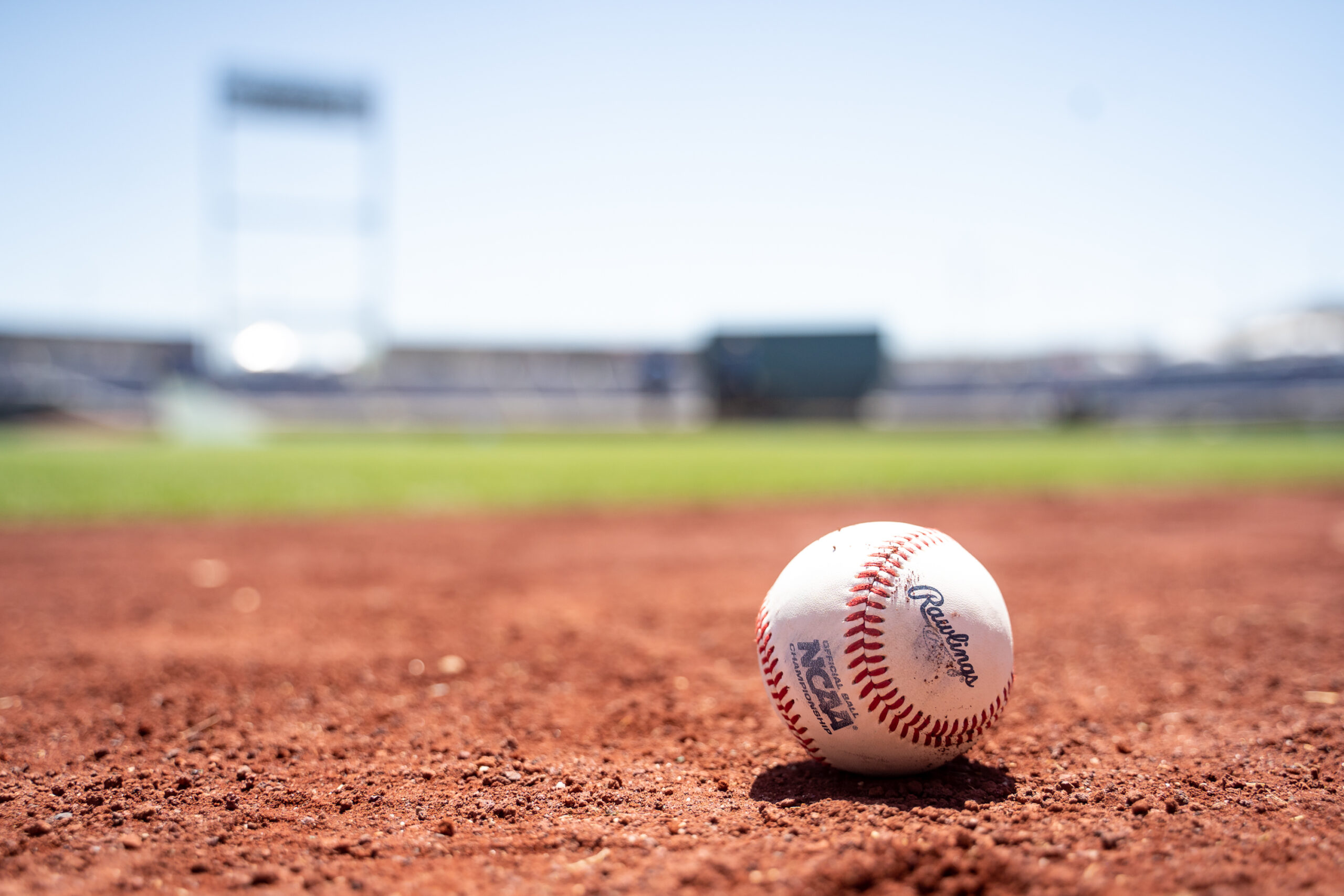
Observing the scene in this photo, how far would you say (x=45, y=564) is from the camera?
18.6ft

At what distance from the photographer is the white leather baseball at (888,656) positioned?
6.70ft

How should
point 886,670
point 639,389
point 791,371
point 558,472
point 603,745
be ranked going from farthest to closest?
point 639,389 → point 791,371 → point 558,472 → point 603,745 → point 886,670

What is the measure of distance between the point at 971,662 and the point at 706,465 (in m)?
12.5

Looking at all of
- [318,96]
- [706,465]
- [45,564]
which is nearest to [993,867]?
[45,564]

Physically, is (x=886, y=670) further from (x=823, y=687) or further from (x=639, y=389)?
(x=639, y=389)

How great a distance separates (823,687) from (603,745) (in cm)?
72

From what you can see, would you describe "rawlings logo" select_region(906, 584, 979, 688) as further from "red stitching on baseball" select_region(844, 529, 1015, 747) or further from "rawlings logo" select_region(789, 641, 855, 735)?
"rawlings logo" select_region(789, 641, 855, 735)

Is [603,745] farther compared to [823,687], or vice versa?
[603,745]

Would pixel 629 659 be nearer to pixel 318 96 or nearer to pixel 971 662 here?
pixel 971 662

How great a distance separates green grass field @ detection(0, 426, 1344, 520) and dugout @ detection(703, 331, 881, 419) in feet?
58.9

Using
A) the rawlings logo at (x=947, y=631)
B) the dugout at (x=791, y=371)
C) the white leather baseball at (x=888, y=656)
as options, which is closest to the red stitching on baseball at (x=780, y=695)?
the white leather baseball at (x=888, y=656)

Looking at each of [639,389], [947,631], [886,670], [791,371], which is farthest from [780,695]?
Answer: [639,389]

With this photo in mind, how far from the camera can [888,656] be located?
6.68 feet

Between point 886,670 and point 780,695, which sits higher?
point 886,670
